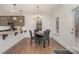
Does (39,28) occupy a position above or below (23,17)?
below

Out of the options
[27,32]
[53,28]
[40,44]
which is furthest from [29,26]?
[40,44]

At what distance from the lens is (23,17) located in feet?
6.97

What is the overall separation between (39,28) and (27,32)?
0.25 metres

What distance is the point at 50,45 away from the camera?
7.89 feet
